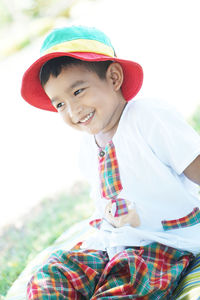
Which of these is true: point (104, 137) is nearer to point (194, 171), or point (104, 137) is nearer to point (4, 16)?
point (194, 171)

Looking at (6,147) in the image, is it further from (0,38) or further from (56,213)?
(0,38)

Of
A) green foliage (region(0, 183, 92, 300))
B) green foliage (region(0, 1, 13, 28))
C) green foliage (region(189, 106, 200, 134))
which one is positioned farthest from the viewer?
green foliage (region(0, 1, 13, 28))

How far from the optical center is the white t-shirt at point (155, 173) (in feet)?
4.60

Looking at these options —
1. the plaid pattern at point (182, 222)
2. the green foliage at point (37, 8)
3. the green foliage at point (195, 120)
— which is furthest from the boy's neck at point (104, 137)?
the green foliage at point (37, 8)

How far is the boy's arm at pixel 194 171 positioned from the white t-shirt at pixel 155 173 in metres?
0.03

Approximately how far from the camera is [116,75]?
156cm

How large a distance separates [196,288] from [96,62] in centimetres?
87

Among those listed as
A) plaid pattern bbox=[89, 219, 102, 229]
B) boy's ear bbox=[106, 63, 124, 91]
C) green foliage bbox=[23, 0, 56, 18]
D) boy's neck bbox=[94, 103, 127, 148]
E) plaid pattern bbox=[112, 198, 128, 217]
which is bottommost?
plaid pattern bbox=[89, 219, 102, 229]

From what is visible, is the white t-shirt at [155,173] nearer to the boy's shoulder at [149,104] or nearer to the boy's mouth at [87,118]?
the boy's shoulder at [149,104]

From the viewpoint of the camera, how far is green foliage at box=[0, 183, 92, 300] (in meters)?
2.29

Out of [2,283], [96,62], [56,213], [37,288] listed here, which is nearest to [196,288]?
[37,288]

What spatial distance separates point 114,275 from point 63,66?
760 mm

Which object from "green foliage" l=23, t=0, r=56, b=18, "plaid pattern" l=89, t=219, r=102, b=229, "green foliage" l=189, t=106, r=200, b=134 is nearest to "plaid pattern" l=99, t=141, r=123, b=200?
"plaid pattern" l=89, t=219, r=102, b=229

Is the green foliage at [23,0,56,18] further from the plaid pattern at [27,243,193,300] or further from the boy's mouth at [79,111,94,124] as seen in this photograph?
the plaid pattern at [27,243,193,300]
